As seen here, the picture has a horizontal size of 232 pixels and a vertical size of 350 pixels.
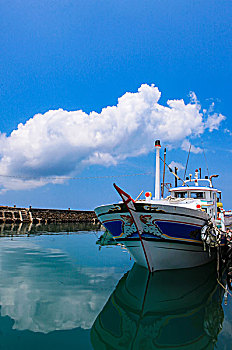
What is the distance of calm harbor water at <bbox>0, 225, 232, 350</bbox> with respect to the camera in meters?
6.88

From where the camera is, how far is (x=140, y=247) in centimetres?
1311

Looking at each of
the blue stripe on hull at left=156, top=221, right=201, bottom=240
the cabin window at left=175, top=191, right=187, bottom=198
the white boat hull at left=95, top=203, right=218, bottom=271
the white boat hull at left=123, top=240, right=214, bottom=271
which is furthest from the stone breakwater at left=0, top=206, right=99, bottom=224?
the blue stripe on hull at left=156, top=221, right=201, bottom=240

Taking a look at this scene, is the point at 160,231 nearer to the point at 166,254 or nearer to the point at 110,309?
the point at 166,254

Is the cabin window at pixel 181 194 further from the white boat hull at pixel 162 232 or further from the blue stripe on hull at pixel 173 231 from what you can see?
the blue stripe on hull at pixel 173 231

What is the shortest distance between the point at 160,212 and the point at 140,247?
2.13 metres

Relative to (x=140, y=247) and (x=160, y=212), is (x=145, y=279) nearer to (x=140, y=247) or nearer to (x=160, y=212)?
(x=140, y=247)

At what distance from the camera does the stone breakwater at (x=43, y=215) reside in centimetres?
4969

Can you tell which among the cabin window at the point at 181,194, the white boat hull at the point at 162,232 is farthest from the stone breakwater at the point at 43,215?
the white boat hull at the point at 162,232

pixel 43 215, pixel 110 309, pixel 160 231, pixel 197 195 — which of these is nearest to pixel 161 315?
pixel 110 309

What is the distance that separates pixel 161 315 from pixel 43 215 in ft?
169

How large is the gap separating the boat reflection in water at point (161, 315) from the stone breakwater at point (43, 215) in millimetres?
41620

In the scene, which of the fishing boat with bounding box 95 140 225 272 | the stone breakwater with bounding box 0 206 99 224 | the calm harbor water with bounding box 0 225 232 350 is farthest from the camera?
the stone breakwater with bounding box 0 206 99 224

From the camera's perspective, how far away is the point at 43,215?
5719 centimetres

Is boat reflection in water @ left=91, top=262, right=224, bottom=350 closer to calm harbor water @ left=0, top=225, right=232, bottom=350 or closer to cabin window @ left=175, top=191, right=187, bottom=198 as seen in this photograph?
calm harbor water @ left=0, top=225, right=232, bottom=350
